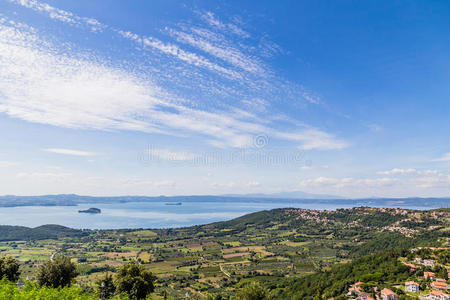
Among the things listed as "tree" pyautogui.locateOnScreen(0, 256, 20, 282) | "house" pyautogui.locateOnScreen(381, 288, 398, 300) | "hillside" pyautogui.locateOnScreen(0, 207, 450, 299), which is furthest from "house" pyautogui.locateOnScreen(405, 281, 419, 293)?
"tree" pyautogui.locateOnScreen(0, 256, 20, 282)

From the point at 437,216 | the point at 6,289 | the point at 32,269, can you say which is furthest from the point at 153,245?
the point at 437,216

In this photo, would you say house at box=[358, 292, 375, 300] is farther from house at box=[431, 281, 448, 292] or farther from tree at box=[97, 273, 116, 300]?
tree at box=[97, 273, 116, 300]

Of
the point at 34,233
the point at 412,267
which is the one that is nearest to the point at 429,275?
the point at 412,267

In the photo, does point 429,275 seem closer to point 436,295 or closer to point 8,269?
point 436,295

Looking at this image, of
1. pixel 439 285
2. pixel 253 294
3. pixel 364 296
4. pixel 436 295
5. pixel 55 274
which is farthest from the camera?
pixel 364 296

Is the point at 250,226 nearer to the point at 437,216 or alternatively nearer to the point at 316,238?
the point at 316,238

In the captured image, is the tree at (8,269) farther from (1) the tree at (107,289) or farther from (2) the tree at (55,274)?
(1) the tree at (107,289)
